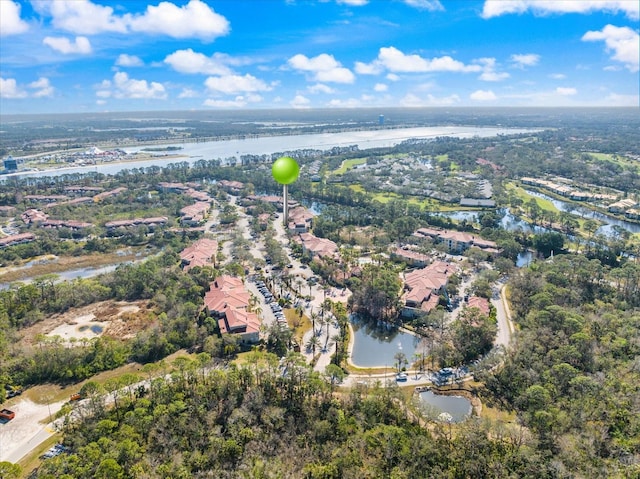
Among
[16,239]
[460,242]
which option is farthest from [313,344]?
[16,239]

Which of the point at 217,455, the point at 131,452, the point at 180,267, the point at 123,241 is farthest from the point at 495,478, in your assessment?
the point at 123,241

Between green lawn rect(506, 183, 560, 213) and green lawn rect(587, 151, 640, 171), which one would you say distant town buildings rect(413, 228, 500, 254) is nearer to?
green lawn rect(506, 183, 560, 213)

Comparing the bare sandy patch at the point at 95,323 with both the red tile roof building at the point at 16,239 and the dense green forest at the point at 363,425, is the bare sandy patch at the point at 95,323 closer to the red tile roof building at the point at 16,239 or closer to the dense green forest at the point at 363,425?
the dense green forest at the point at 363,425

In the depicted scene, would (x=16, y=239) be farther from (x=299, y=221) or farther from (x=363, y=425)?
(x=363, y=425)

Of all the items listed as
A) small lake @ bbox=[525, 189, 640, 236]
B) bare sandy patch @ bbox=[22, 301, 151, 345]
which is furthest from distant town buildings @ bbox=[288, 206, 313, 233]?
small lake @ bbox=[525, 189, 640, 236]

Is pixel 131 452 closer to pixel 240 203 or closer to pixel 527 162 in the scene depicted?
pixel 240 203

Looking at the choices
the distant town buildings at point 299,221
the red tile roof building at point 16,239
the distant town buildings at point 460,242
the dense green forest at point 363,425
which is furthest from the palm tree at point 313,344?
the red tile roof building at point 16,239
